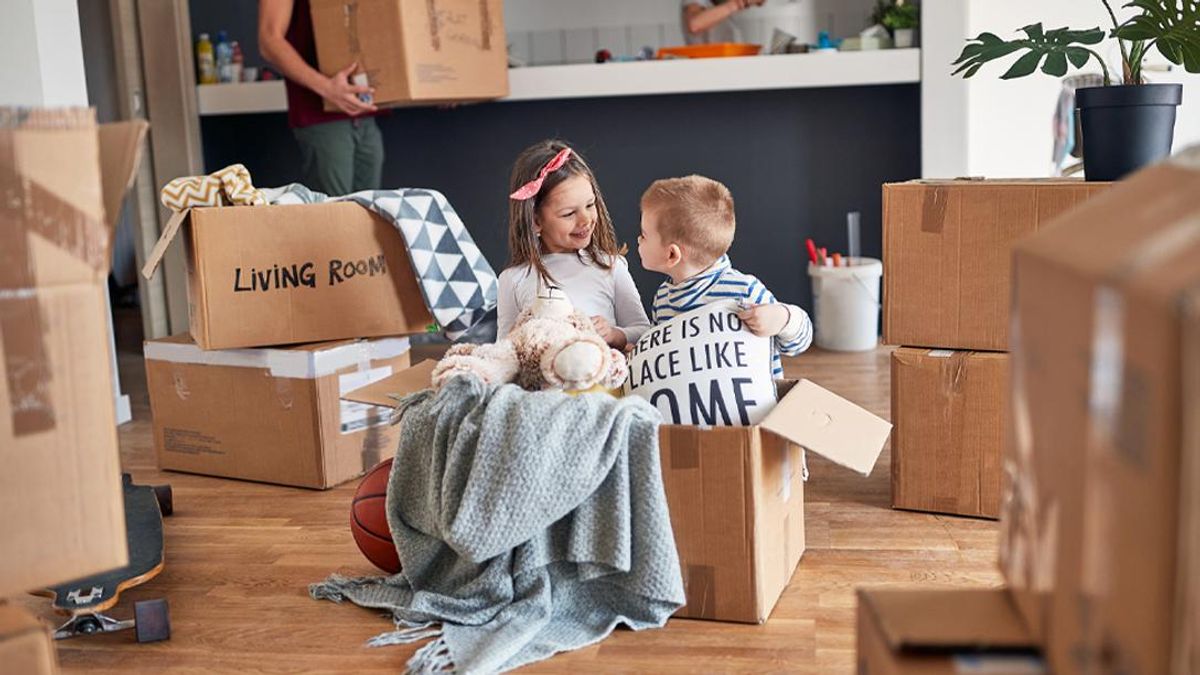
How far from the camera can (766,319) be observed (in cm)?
200

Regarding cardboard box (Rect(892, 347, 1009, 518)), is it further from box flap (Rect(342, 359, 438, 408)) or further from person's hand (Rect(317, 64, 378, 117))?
person's hand (Rect(317, 64, 378, 117))

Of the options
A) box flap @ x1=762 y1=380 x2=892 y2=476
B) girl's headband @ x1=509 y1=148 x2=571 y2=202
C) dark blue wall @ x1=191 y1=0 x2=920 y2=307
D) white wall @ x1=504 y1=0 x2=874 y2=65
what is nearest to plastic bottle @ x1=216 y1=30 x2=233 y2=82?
dark blue wall @ x1=191 y1=0 x2=920 y2=307

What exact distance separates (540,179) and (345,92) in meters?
1.36

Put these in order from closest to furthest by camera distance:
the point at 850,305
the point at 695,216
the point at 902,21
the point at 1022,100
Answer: the point at 695,216
the point at 902,21
the point at 850,305
the point at 1022,100

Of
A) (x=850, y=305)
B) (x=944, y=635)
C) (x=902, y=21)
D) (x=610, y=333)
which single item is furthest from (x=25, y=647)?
(x=902, y=21)

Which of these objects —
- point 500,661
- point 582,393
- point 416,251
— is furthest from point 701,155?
point 500,661

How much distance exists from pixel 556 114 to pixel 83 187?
3.35 metres

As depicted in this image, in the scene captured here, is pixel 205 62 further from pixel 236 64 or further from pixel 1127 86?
pixel 1127 86

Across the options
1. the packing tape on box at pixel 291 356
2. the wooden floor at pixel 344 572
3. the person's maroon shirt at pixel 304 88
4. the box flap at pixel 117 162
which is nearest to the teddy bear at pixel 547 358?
the wooden floor at pixel 344 572

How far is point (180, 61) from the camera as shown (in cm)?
428

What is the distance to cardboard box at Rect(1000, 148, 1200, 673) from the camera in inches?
28.9

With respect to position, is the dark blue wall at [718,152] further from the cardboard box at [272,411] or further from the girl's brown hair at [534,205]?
the girl's brown hair at [534,205]

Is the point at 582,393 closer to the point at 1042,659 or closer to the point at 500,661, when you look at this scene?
the point at 500,661

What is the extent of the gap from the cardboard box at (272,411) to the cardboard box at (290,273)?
6 centimetres
